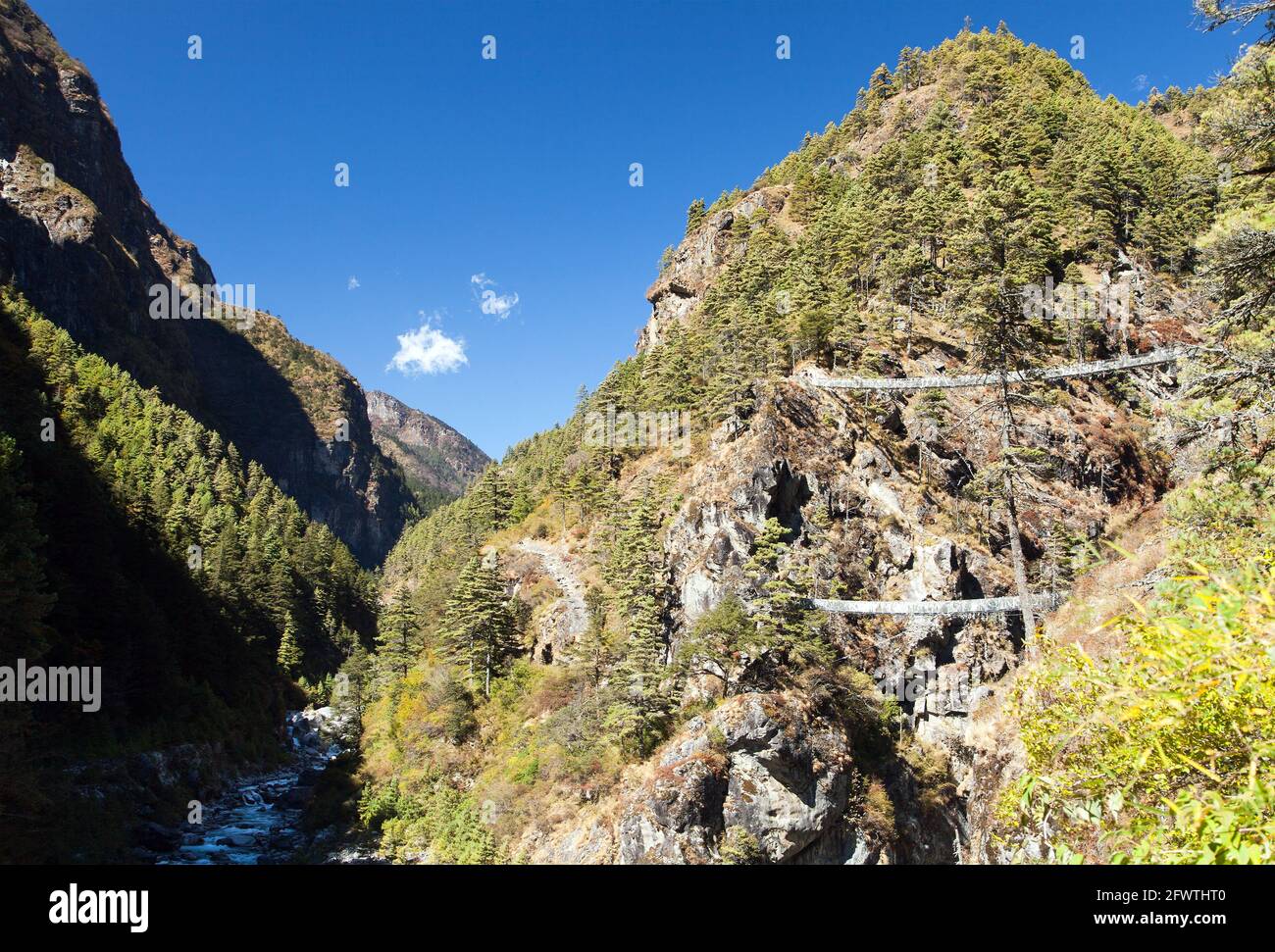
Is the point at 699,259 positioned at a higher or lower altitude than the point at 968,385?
higher

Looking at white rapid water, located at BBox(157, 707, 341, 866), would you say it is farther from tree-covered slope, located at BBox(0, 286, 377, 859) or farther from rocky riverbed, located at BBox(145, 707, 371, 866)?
tree-covered slope, located at BBox(0, 286, 377, 859)

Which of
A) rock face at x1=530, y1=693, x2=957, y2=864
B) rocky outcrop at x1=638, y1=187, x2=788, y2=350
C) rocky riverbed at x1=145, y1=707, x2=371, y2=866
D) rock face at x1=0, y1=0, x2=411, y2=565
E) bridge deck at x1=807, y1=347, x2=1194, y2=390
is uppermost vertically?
rock face at x1=0, y1=0, x2=411, y2=565

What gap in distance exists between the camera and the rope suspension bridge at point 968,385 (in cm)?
2702

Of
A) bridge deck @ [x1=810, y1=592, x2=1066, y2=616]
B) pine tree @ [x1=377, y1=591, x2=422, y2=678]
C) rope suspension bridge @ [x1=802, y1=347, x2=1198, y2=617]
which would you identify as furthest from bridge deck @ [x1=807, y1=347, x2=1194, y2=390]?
pine tree @ [x1=377, y1=591, x2=422, y2=678]

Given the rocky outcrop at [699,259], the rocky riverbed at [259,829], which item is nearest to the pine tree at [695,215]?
the rocky outcrop at [699,259]

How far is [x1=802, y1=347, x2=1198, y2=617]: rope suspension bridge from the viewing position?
27023 millimetres

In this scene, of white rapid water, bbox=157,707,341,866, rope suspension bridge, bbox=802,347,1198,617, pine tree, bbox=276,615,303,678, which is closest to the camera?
rope suspension bridge, bbox=802,347,1198,617

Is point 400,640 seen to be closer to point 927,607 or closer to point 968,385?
point 927,607

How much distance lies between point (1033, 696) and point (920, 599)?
96.3 feet

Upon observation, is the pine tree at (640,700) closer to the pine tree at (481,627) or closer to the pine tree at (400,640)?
the pine tree at (481,627)

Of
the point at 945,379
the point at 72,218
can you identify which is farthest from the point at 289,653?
the point at 72,218

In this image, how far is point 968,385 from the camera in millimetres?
40906
